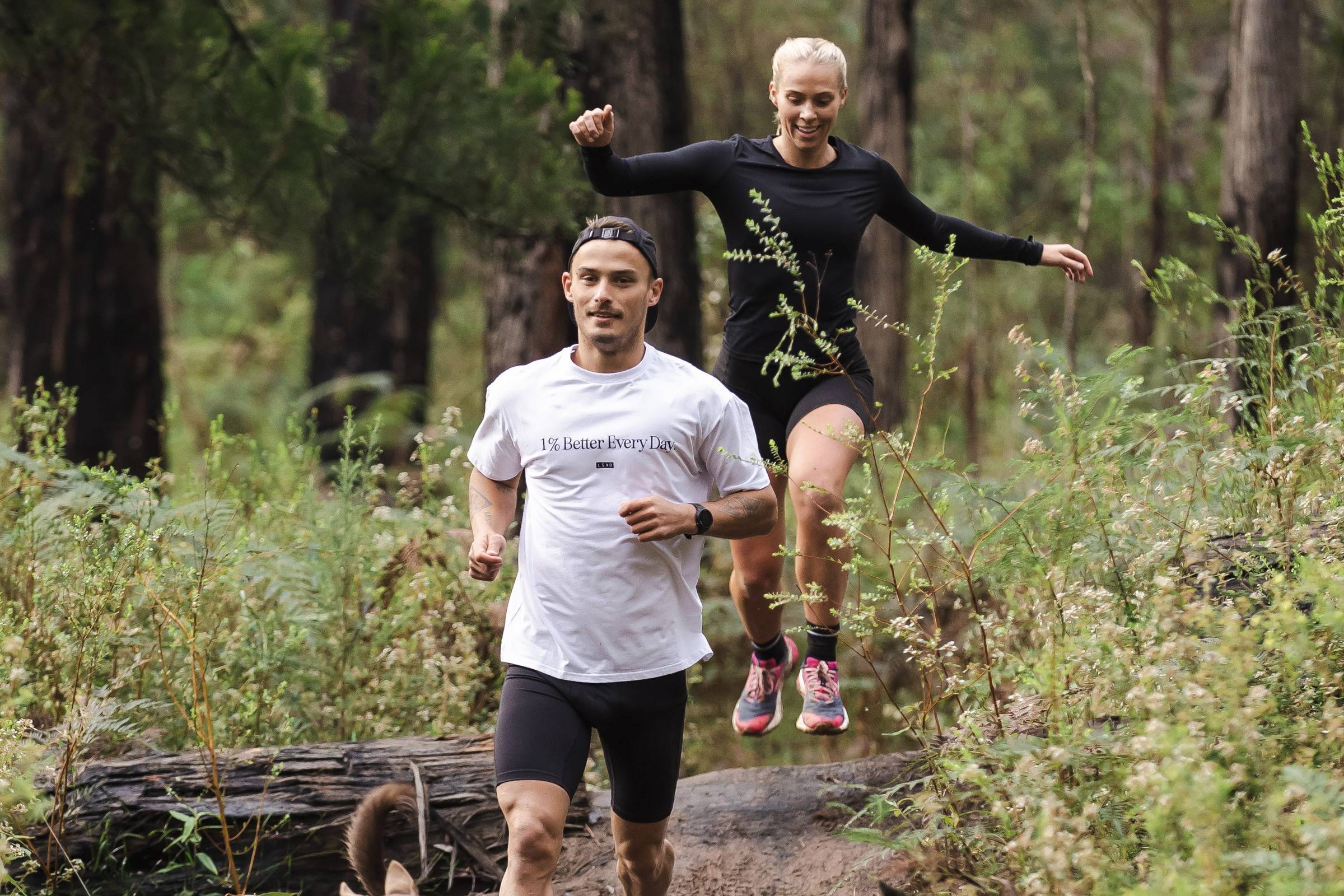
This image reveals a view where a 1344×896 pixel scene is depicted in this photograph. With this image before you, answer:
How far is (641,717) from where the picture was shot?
170 inches

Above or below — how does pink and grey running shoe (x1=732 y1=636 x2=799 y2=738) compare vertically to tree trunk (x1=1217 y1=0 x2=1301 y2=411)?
below

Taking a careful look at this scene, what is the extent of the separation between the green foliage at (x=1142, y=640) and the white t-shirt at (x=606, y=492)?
1.52ft

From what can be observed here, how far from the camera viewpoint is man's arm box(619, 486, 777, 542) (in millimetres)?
4051

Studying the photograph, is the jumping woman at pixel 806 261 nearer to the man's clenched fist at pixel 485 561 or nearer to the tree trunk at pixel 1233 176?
the man's clenched fist at pixel 485 561

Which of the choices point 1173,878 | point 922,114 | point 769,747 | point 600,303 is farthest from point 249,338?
point 1173,878

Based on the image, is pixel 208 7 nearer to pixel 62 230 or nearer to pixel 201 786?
pixel 62 230

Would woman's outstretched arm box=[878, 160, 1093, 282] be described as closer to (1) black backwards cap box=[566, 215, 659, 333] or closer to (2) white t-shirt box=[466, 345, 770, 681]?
(1) black backwards cap box=[566, 215, 659, 333]

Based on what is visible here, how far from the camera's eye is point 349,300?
16.5 metres

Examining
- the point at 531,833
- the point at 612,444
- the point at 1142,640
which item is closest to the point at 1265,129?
the point at 1142,640

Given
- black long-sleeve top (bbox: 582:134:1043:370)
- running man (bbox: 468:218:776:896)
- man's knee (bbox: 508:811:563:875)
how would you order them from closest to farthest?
man's knee (bbox: 508:811:563:875) → running man (bbox: 468:218:776:896) → black long-sleeve top (bbox: 582:134:1043:370)

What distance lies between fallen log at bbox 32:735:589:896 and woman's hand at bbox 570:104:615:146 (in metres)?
2.61

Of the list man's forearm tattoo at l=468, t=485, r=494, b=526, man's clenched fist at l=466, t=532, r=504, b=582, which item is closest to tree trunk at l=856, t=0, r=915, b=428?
man's forearm tattoo at l=468, t=485, r=494, b=526

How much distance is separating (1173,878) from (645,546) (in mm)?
1870

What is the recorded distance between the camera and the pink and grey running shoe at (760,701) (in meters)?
5.72
